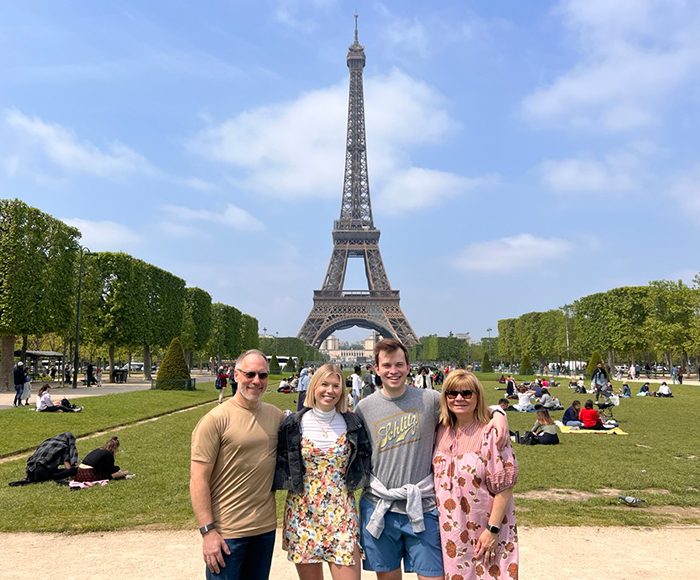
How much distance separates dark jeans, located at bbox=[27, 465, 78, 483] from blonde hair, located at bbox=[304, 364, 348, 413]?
24.4ft

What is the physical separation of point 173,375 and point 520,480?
78.8 feet

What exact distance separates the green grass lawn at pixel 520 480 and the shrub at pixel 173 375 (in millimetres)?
12073

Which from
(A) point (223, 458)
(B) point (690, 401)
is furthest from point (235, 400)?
(B) point (690, 401)

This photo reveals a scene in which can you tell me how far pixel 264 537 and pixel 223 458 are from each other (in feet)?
1.79

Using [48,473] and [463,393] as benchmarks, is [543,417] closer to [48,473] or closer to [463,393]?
[48,473]

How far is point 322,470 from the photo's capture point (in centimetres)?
338

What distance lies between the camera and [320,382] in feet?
11.4

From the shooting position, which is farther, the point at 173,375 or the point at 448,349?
the point at 448,349

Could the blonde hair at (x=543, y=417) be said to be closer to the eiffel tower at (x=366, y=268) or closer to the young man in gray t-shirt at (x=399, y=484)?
the young man in gray t-shirt at (x=399, y=484)

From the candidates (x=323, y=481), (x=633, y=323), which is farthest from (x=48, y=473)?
(x=633, y=323)

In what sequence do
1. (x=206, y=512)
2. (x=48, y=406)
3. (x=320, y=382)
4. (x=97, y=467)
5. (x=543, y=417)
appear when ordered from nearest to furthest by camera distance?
(x=206, y=512) → (x=320, y=382) → (x=97, y=467) → (x=543, y=417) → (x=48, y=406)

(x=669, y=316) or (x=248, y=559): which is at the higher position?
(x=669, y=316)

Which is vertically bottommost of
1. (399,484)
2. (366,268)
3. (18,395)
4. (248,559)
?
(18,395)

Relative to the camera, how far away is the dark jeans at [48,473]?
9.07m
